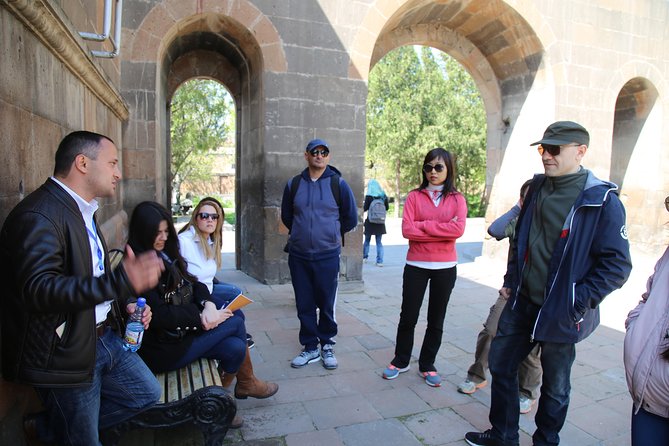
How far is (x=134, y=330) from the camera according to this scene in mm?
2174

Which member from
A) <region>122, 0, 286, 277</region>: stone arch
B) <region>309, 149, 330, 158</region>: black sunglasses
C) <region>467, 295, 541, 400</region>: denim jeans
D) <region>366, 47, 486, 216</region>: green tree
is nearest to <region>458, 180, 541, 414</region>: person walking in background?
<region>467, 295, 541, 400</region>: denim jeans

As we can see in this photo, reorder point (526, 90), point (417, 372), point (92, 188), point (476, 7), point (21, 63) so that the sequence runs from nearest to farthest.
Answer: point (92, 188), point (21, 63), point (417, 372), point (476, 7), point (526, 90)

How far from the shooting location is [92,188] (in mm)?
1832

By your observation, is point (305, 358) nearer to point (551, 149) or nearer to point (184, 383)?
point (184, 383)

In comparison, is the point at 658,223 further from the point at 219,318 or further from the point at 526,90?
the point at 219,318

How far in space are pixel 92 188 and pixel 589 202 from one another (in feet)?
7.31

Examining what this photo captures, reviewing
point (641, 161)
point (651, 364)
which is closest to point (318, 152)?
point (651, 364)

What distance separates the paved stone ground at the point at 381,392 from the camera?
2.87m

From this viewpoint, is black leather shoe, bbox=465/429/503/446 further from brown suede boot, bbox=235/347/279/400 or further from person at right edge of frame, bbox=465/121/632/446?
brown suede boot, bbox=235/347/279/400

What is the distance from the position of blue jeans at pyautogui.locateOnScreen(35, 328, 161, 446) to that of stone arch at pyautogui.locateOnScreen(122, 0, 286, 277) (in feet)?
13.6

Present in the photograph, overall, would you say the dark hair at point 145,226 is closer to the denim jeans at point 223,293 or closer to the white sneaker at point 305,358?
the denim jeans at point 223,293

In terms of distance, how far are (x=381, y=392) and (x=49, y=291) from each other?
2471 mm

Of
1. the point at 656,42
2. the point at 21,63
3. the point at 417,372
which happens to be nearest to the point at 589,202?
the point at 417,372

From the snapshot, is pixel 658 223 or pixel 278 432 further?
pixel 658 223
